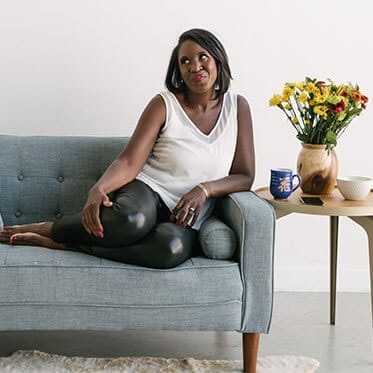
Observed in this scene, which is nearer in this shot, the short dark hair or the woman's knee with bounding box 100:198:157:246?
the woman's knee with bounding box 100:198:157:246

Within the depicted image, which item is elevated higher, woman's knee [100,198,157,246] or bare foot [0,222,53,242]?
woman's knee [100,198,157,246]

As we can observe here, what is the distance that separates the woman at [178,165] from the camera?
9.12ft

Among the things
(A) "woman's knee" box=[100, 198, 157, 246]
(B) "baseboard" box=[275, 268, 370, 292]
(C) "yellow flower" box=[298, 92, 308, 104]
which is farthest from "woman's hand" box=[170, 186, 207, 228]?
(B) "baseboard" box=[275, 268, 370, 292]

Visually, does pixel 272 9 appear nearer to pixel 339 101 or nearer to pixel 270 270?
pixel 339 101

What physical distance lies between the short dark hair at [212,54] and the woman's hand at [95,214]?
1.85 feet

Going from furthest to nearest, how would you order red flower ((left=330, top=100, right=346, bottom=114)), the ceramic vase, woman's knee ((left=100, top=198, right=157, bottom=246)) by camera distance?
the ceramic vase
red flower ((left=330, top=100, right=346, bottom=114))
woman's knee ((left=100, top=198, right=157, bottom=246))

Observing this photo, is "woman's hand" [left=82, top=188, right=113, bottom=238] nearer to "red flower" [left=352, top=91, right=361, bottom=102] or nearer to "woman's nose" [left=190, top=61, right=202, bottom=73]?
"woman's nose" [left=190, top=61, right=202, bottom=73]

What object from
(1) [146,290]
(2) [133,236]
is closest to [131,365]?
(1) [146,290]

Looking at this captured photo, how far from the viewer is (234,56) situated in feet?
12.0

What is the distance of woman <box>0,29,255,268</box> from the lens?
2.78m

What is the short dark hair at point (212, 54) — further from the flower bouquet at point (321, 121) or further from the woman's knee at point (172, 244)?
the woman's knee at point (172, 244)

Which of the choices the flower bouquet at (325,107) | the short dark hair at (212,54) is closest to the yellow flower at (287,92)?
the flower bouquet at (325,107)

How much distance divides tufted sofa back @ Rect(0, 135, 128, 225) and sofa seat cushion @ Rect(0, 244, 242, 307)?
22.0 inches

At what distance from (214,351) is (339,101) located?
3.39 feet
